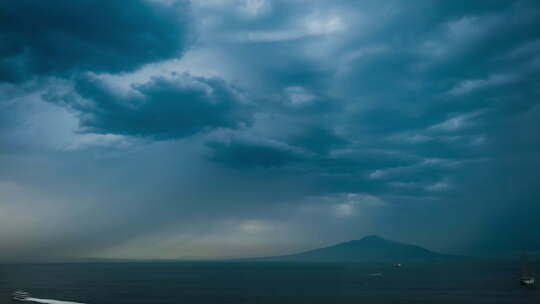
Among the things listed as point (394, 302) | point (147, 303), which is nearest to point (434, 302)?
point (394, 302)

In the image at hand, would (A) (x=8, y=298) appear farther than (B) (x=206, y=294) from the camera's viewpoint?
No

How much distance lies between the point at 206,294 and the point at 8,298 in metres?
55.9

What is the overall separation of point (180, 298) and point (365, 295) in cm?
5625

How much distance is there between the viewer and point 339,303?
394 ft

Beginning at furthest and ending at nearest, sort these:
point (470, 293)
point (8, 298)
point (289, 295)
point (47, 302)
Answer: point (470, 293)
point (289, 295)
point (8, 298)
point (47, 302)

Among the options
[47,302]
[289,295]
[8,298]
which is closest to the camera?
[47,302]

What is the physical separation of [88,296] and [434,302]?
9887 cm

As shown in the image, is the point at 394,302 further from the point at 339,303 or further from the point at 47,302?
the point at 47,302

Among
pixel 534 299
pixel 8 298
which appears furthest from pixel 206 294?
pixel 534 299

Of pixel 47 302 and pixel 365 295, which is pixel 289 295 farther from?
pixel 47 302

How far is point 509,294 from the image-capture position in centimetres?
15025

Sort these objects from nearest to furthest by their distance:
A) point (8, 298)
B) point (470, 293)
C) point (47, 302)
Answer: point (47, 302)
point (8, 298)
point (470, 293)

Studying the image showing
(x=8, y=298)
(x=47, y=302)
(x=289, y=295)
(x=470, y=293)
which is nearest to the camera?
(x=47, y=302)

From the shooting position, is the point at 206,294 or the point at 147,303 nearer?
the point at 147,303
